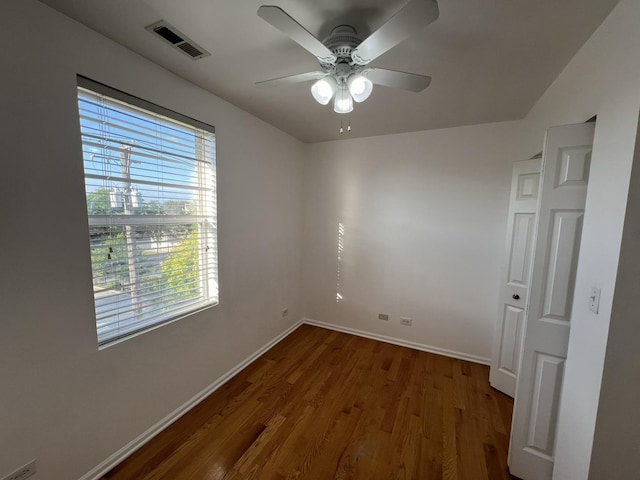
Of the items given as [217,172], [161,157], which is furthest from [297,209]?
[161,157]

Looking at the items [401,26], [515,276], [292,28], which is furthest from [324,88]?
[515,276]

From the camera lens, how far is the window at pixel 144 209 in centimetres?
143

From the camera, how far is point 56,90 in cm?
123

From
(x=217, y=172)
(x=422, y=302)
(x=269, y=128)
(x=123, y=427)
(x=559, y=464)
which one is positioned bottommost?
(x=123, y=427)

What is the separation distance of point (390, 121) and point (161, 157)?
2.06m

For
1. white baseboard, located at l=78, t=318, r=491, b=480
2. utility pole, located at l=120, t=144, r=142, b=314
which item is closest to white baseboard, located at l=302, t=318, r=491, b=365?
white baseboard, located at l=78, t=318, r=491, b=480

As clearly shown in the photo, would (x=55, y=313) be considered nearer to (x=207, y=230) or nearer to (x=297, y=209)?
(x=207, y=230)

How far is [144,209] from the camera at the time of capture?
5.43 feet

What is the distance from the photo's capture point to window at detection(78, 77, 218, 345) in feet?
4.68

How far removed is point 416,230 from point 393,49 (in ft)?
6.17

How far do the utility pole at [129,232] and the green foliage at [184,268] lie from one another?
203 millimetres

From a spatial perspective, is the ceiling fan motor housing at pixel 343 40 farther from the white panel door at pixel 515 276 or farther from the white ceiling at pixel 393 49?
the white panel door at pixel 515 276

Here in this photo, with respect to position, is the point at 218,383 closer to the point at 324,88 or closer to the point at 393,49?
the point at 324,88

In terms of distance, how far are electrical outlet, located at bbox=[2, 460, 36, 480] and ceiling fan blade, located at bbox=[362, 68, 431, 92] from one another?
8.30 feet
